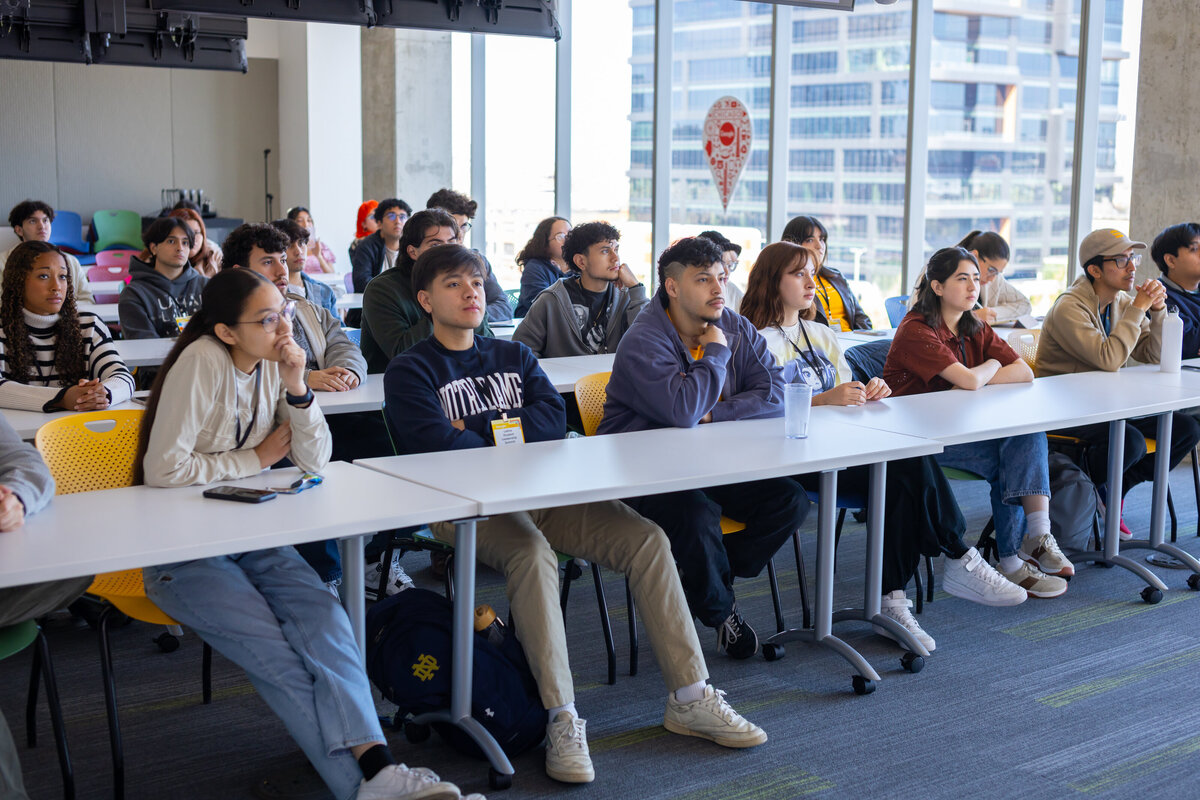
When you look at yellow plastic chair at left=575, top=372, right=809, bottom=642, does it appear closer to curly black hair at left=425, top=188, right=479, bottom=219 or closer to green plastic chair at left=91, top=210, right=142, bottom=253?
curly black hair at left=425, top=188, right=479, bottom=219

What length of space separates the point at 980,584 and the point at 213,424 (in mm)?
2368

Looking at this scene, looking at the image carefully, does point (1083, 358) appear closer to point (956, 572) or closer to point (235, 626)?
point (956, 572)

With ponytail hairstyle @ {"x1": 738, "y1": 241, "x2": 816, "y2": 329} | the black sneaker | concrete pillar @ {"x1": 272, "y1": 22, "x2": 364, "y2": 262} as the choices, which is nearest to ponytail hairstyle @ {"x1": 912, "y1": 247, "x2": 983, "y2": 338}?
ponytail hairstyle @ {"x1": 738, "y1": 241, "x2": 816, "y2": 329}

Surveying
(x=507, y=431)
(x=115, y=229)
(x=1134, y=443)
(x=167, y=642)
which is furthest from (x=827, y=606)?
(x=115, y=229)

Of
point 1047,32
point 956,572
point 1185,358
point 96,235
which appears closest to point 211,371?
point 956,572

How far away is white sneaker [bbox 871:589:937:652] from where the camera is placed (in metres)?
3.26

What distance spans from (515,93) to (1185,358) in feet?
21.4

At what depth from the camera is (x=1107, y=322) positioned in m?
4.47

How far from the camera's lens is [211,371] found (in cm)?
253

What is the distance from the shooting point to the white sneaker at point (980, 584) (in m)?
3.53

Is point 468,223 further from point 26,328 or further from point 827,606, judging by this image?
point 827,606

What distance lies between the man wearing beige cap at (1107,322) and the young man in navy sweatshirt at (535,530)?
2.08m

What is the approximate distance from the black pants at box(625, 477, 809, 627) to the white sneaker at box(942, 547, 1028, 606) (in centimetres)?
72

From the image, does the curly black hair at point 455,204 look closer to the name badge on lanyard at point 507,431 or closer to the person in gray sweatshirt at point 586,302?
the person in gray sweatshirt at point 586,302
